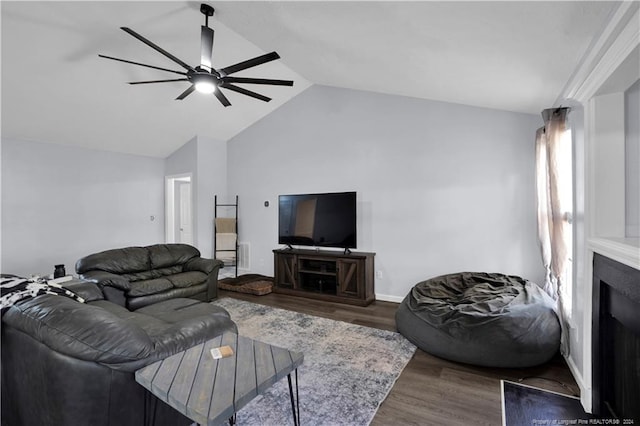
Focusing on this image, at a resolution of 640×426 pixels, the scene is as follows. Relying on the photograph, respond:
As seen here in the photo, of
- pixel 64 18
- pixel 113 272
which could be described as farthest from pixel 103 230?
pixel 64 18

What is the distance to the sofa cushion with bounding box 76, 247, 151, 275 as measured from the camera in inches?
145

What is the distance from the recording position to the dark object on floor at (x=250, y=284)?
16.1 ft

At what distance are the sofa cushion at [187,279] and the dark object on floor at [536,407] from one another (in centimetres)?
365

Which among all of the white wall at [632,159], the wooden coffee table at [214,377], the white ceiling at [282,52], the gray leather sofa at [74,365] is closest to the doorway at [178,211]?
the white ceiling at [282,52]

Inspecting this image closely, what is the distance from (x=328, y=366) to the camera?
8.71 ft

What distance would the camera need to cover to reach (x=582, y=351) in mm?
2258

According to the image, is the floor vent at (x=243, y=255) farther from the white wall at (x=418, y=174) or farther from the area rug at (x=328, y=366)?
the area rug at (x=328, y=366)

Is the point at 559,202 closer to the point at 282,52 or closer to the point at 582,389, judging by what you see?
the point at 582,389

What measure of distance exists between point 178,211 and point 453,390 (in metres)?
6.72

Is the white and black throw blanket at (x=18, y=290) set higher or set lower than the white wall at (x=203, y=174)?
lower

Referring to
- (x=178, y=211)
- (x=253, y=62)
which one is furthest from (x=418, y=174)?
(x=178, y=211)

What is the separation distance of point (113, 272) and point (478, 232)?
15.0ft

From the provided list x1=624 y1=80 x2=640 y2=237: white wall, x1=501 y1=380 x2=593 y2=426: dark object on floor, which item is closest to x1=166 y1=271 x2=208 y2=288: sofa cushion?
x1=501 y1=380 x2=593 y2=426: dark object on floor

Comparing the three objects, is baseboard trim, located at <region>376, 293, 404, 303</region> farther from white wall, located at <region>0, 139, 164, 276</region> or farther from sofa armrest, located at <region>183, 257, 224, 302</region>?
white wall, located at <region>0, 139, 164, 276</region>
